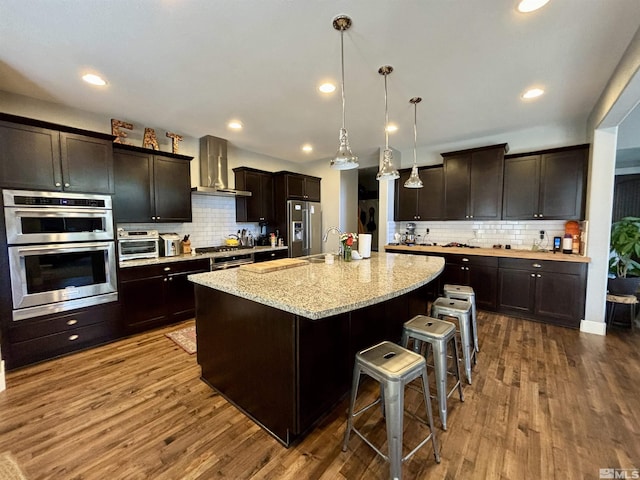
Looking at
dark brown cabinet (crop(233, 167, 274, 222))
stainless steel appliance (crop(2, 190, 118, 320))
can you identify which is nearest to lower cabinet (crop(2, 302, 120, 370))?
stainless steel appliance (crop(2, 190, 118, 320))

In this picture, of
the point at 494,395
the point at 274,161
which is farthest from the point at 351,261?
the point at 274,161

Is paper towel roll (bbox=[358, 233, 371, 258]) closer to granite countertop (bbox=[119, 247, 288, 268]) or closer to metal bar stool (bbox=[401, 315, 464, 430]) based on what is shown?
metal bar stool (bbox=[401, 315, 464, 430])

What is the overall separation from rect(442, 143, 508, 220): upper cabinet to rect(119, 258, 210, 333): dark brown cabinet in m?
4.04

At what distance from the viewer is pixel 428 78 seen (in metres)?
2.46

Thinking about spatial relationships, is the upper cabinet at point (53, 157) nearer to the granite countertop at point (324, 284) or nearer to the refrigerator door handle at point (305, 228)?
the granite countertop at point (324, 284)

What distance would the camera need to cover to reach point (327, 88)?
104 inches

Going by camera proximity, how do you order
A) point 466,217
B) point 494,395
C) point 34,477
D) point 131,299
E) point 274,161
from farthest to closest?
point 274,161 < point 466,217 < point 131,299 < point 494,395 < point 34,477

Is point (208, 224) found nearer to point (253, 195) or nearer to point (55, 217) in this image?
point (253, 195)

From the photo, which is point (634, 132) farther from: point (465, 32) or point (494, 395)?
point (494, 395)

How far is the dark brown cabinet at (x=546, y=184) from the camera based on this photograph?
3.49 metres

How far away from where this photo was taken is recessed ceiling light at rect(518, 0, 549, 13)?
158 cm

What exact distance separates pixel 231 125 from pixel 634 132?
19.2ft

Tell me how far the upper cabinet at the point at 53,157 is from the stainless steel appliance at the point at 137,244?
57 centimetres

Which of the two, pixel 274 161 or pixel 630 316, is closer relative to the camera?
pixel 630 316
